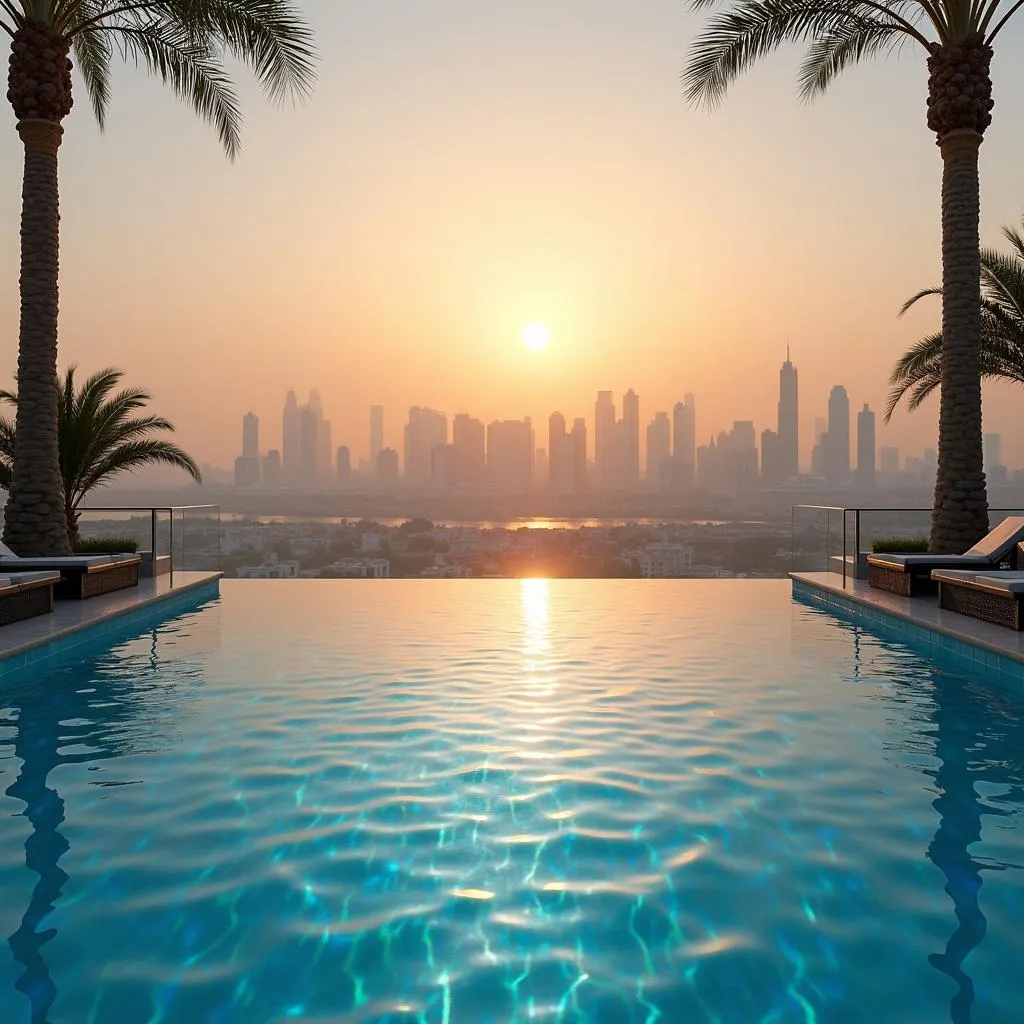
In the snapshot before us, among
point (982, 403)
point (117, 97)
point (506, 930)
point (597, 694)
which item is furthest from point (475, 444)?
point (506, 930)

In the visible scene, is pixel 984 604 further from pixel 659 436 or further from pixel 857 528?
pixel 659 436

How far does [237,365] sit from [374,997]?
29487 millimetres

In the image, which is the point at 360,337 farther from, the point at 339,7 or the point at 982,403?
the point at 982,403

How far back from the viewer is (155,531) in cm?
1441

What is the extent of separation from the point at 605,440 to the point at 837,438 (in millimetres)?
19079

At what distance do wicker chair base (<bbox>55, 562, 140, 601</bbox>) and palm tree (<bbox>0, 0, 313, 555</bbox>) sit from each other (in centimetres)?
81

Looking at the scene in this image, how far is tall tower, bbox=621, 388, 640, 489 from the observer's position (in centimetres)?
4751

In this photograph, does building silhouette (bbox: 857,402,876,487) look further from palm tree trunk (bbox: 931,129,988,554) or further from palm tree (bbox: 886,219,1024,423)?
palm tree trunk (bbox: 931,129,988,554)

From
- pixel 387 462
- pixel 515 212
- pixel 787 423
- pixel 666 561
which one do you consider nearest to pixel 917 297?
pixel 666 561

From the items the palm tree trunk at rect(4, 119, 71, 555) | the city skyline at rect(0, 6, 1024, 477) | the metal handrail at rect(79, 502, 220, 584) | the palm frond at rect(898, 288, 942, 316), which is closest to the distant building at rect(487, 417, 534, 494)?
the city skyline at rect(0, 6, 1024, 477)

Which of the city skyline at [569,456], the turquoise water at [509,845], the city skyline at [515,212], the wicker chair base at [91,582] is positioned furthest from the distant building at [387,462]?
A: the turquoise water at [509,845]

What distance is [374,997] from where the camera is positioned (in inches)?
112

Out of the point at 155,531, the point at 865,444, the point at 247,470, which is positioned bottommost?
the point at 155,531

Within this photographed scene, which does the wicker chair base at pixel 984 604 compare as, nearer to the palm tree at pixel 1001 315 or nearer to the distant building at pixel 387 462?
the palm tree at pixel 1001 315
